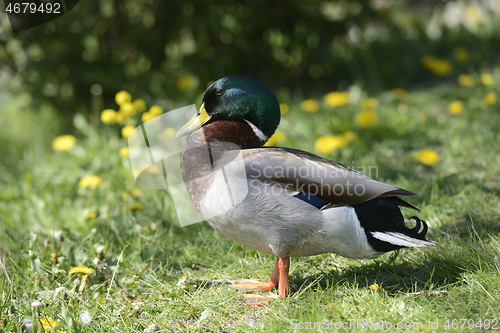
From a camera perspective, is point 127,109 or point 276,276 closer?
point 276,276

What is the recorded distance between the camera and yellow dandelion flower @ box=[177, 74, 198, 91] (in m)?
4.77

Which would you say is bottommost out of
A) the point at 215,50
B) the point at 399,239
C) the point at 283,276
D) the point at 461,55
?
the point at 283,276

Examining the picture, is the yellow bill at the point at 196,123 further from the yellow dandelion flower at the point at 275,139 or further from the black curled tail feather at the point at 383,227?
the yellow dandelion flower at the point at 275,139

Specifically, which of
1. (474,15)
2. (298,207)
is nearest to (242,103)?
(298,207)

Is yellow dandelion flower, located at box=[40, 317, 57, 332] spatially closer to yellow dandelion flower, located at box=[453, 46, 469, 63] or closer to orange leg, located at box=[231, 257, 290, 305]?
orange leg, located at box=[231, 257, 290, 305]

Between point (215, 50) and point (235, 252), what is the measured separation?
2930mm

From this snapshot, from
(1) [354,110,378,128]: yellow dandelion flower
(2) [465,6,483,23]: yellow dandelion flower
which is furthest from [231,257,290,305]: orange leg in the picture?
(2) [465,6,483,23]: yellow dandelion flower

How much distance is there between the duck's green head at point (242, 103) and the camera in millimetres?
2344

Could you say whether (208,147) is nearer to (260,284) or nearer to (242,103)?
(242,103)

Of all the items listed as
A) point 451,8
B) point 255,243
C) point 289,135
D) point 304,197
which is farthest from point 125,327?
point 451,8

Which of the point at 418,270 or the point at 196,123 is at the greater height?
the point at 196,123

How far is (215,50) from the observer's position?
4996 mm

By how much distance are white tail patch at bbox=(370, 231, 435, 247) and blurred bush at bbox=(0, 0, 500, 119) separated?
296cm

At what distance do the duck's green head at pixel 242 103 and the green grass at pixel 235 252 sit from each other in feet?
2.32
